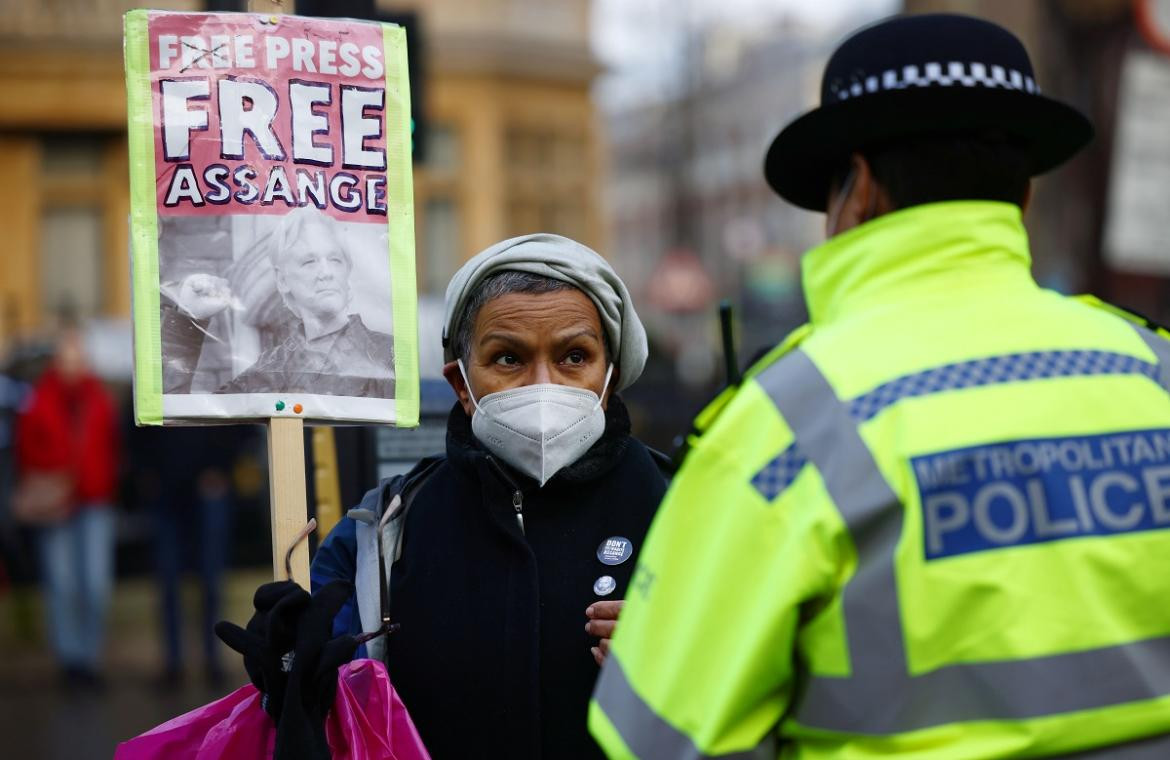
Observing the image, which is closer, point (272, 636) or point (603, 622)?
point (272, 636)

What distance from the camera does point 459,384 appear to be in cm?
276

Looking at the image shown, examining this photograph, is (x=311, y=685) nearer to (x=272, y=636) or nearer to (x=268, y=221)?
(x=272, y=636)

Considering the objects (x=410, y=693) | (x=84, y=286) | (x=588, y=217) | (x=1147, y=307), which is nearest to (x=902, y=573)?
(x=410, y=693)

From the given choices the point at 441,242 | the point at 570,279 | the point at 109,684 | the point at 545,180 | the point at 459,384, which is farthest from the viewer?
the point at 545,180

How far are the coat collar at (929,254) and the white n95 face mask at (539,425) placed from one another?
0.81 m

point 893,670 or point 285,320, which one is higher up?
point 285,320

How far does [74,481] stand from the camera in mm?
8500

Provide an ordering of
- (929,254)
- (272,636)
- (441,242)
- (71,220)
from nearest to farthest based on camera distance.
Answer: (929,254), (272,636), (71,220), (441,242)

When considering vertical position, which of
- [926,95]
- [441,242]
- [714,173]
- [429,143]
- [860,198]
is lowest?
[860,198]

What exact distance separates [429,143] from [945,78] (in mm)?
13519

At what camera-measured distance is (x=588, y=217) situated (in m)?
26.5

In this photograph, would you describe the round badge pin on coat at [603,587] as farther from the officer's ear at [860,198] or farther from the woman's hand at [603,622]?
the officer's ear at [860,198]

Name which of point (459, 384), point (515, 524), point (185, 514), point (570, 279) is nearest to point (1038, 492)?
point (515, 524)

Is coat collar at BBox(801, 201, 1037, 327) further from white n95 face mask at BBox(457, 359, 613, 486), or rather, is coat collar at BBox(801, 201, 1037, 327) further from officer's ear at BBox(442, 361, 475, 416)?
officer's ear at BBox(442, 361, 475, 416)
